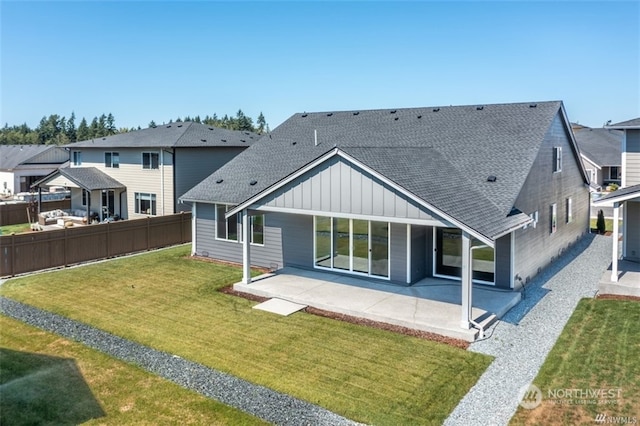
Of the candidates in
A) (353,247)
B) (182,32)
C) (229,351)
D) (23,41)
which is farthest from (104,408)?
(182,32)

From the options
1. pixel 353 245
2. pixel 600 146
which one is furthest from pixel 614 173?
→ pixel 353 245

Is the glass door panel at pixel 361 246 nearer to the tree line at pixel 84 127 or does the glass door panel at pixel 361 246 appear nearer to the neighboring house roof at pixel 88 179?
the neighboring house roof at pixel 88 179

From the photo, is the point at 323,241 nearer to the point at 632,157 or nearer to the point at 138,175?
the point at 632,157

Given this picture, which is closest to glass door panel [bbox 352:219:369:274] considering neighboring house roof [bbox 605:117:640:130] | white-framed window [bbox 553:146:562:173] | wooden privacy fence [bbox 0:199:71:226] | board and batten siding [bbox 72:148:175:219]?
white-framed window [bbox 553:146:562:173]

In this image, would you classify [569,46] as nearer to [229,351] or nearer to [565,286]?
[565,286]

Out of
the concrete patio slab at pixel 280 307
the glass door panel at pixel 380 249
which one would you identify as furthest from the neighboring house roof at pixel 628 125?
the concrete patio slab at pixel 280 307

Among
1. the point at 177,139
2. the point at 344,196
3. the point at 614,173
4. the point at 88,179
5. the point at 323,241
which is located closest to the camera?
the point at 344,196

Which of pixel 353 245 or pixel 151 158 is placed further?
pixel 151 158
